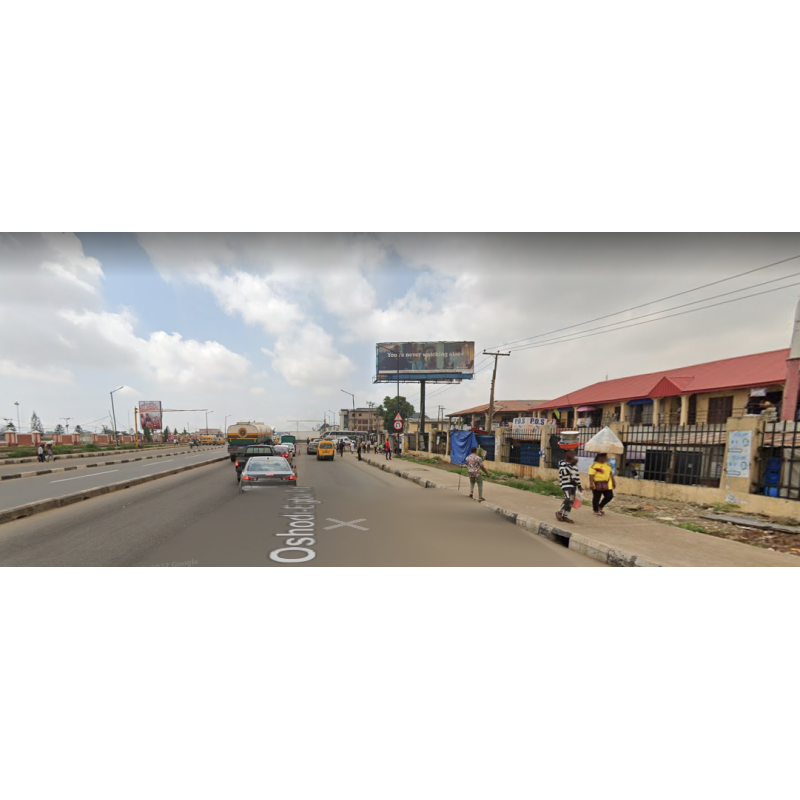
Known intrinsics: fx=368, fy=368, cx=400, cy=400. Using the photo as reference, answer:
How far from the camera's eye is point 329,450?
85.2 ft

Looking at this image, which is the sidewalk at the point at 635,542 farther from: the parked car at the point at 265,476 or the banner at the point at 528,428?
the banner at the point at 528,428

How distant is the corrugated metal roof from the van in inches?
689

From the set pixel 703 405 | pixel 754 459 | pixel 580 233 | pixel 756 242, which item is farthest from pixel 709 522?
pixel 703 405

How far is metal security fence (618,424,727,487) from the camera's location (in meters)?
8.57

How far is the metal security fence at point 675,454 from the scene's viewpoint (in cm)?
857

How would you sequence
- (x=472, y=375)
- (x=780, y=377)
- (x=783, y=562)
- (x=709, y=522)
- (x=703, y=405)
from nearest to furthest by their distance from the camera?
(x=783, y=562)
(x=709, y=522)
(x=780, y=377)
(x=703, y=405)
(x=472, y=375)

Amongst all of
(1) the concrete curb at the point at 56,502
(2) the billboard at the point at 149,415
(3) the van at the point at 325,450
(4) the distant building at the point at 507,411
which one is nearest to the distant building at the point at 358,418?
(2) the billboard at the point at 149,415

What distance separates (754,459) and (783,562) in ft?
12.0

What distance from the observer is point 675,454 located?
9.32m

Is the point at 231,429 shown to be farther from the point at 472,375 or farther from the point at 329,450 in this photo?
the point at 472,375

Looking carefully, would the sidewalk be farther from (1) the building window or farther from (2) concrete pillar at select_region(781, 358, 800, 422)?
(1) the building window

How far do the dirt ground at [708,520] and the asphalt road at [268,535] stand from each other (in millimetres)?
2782

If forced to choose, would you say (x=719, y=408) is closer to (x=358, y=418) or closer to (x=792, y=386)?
(x=792, y=386)

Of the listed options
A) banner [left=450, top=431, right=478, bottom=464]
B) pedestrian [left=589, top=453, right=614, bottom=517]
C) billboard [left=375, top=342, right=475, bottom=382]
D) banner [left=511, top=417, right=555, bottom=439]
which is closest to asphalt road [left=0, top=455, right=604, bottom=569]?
pedestrian [left=589, top=453, right=614, bottom=517]
